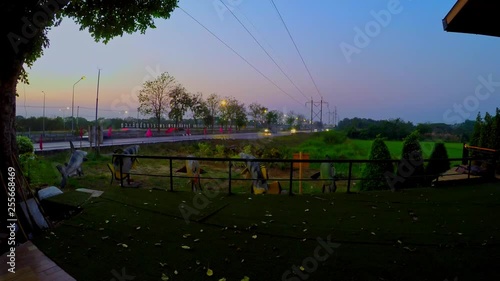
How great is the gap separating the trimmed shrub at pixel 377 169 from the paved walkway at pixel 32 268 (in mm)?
8981

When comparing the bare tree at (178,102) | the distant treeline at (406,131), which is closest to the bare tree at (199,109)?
the bare tree at (178,102)

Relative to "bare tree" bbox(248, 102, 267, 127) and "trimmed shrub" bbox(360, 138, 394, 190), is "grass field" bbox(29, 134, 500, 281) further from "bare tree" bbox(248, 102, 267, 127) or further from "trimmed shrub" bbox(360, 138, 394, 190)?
"bare tree" bbox(248, 102, 267, 127)

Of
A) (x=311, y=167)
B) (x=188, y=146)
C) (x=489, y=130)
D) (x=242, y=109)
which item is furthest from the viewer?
(x=242, y=109)

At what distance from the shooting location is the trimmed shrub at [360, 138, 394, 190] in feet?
32.7

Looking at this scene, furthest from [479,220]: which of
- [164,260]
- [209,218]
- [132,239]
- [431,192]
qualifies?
[132,239]

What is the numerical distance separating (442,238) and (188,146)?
2511 cm

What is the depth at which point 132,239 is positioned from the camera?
14.1ft

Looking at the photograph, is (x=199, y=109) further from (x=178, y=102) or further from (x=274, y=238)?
(x=274, y=238)

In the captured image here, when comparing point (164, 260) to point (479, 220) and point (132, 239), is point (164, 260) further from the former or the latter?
point (479, 220)

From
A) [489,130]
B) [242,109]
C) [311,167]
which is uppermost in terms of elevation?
[242,109]

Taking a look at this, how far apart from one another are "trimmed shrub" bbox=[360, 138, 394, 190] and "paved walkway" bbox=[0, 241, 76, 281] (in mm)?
8981

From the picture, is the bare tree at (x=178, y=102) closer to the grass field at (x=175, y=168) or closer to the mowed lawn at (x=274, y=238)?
the grass field at (x=175, y=168)

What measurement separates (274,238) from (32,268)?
10.1 ft

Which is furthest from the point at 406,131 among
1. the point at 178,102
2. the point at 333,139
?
the point at 178,102
